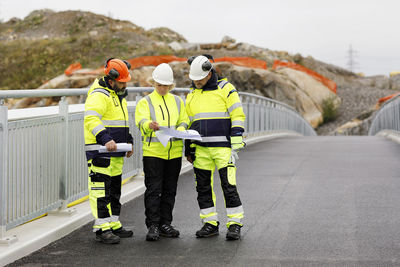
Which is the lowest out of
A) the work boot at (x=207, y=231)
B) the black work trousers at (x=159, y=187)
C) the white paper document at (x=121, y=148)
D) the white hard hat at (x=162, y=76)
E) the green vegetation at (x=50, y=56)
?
the work boot at (x=207, y=231)

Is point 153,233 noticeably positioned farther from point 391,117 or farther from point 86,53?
point 86,53

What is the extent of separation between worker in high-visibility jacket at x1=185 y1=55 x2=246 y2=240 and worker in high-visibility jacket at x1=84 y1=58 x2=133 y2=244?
0.72 m

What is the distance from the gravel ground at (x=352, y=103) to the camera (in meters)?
43.8

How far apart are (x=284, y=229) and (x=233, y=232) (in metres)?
0.69

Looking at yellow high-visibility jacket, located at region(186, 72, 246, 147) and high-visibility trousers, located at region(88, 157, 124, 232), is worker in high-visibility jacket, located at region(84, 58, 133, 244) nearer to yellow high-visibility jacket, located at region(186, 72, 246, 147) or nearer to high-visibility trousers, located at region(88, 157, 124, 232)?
high-visibility trousers, located at region(88, 157, 124, 232)

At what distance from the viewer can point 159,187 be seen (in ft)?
19.9

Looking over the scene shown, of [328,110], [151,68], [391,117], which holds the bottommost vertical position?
[328,110]

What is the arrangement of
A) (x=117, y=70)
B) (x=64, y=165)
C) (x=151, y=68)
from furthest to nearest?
(x=151, y=68) < (x=64, y=165) < (x=117, y=70)

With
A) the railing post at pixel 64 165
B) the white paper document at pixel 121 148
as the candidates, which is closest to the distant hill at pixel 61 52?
the railing post at pixel 64 165

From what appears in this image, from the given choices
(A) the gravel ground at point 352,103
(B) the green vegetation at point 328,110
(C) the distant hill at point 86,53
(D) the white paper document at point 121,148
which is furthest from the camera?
(C) the distant hill at point 86,53

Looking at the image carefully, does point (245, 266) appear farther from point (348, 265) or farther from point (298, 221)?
point (298, 221)

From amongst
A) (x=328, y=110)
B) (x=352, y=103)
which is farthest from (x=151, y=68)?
(x=352, y=103)

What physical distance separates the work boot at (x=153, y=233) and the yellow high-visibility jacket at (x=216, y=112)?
37.0 inches

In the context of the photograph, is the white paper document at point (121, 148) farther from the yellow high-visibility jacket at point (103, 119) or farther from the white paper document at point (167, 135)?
the white paper document at point (167, 135)
